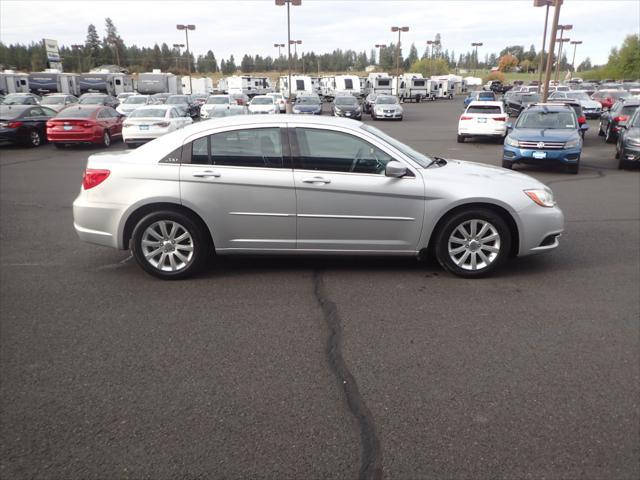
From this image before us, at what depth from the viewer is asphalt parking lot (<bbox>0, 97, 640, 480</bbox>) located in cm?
292

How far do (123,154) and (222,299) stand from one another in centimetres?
215

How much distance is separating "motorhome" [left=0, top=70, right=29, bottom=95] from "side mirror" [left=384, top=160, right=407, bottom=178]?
4846 cm

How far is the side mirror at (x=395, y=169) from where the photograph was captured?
17.8ft

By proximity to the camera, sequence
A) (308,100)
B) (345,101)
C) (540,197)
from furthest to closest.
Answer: (308,100) < (345,101) < (540,197)

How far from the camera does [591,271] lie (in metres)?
6.06

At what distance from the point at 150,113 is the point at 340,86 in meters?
43.0

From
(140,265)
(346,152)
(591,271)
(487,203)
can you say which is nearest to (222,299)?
(140,265)

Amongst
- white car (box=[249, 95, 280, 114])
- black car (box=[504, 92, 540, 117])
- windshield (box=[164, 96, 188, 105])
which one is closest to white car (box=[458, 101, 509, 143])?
black car (box=[504, 92, 540, 117])

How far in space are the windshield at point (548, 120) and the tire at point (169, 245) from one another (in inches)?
459

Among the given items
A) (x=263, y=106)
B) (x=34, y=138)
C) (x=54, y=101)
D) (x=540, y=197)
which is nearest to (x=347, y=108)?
(x=263, y=106)

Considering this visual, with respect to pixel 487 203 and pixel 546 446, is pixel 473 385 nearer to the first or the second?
pixel 546 446

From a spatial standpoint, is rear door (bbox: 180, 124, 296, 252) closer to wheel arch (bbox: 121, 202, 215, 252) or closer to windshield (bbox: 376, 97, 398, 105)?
wheel arch (bbox: 121, 202, 215, 252)

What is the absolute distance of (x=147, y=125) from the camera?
18281mm

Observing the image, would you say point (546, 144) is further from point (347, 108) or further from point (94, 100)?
point (94, 100)
